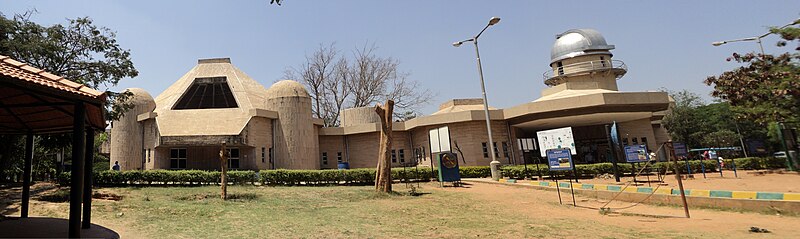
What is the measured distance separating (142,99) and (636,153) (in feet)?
91.6

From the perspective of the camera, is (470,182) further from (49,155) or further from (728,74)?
(49,155)

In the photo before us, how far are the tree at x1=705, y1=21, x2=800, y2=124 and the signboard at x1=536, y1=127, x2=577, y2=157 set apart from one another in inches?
370

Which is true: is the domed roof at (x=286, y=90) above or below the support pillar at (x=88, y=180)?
above

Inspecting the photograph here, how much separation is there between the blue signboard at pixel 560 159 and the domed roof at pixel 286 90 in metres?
17.5

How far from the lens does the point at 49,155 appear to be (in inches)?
965

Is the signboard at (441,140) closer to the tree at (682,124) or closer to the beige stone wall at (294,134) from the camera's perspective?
the beige stone wall at (294,134)

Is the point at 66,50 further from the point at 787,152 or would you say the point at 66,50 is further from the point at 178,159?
the point at 787,152

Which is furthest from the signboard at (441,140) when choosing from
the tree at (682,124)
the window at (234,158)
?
the tree at (682,124)

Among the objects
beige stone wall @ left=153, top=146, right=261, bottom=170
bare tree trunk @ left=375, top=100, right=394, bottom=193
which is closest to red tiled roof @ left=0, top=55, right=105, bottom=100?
bare tree trunk @ left=375, top=100, right=394, bottom=193

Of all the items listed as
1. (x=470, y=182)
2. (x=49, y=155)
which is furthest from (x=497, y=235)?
(x=49, y=155)

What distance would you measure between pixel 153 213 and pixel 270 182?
8.62m

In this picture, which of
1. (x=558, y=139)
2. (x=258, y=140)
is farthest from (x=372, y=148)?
(x=558, y=139)

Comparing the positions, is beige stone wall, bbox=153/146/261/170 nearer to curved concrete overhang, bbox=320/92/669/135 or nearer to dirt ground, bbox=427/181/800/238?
curved concrete overhang, bbox=320/92/669/135

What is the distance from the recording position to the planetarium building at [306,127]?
22.8 m
